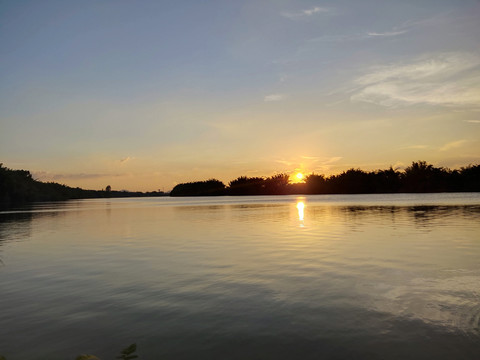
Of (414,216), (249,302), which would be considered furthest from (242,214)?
(249,302)

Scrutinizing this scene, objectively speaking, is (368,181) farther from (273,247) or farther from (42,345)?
(42,345)

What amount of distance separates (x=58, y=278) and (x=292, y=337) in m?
11.5

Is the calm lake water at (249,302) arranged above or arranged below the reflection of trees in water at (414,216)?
below

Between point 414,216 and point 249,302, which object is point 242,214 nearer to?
point 414,216

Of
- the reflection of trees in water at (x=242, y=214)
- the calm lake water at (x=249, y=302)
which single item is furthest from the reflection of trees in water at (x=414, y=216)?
the calm lake water at (x=249, y=302)

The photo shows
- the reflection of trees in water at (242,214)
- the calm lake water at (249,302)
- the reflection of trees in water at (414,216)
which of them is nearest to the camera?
the calm lake water at (249,302)

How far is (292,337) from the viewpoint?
8.16 meters

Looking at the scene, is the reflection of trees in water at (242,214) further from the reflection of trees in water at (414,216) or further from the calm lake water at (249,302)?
the calm lake water at (249,302)

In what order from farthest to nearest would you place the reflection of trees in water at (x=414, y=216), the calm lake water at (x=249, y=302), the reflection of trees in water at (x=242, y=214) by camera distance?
the reflection of trees in water at (x=242, y=214) < the reflection of trees in water at (x=414, y=216) < the calm lake water at (x=249, y=302)

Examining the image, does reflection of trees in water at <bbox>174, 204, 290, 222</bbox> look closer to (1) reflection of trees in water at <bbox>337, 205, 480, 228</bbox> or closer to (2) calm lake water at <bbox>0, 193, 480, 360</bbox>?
(1) reflection of trees in water at <bbox>337, 205, 480, 228</bbox>

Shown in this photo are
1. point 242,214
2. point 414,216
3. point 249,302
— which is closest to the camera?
point 249,302

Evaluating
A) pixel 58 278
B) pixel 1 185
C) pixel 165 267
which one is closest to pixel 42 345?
pixel 58 278

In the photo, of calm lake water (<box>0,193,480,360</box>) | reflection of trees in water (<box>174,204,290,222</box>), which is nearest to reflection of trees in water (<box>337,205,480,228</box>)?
reflection of trees in water (<box>174,204,290,222</box>)

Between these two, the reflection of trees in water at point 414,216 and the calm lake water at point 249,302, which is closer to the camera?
the calm lake water at point 249,302
